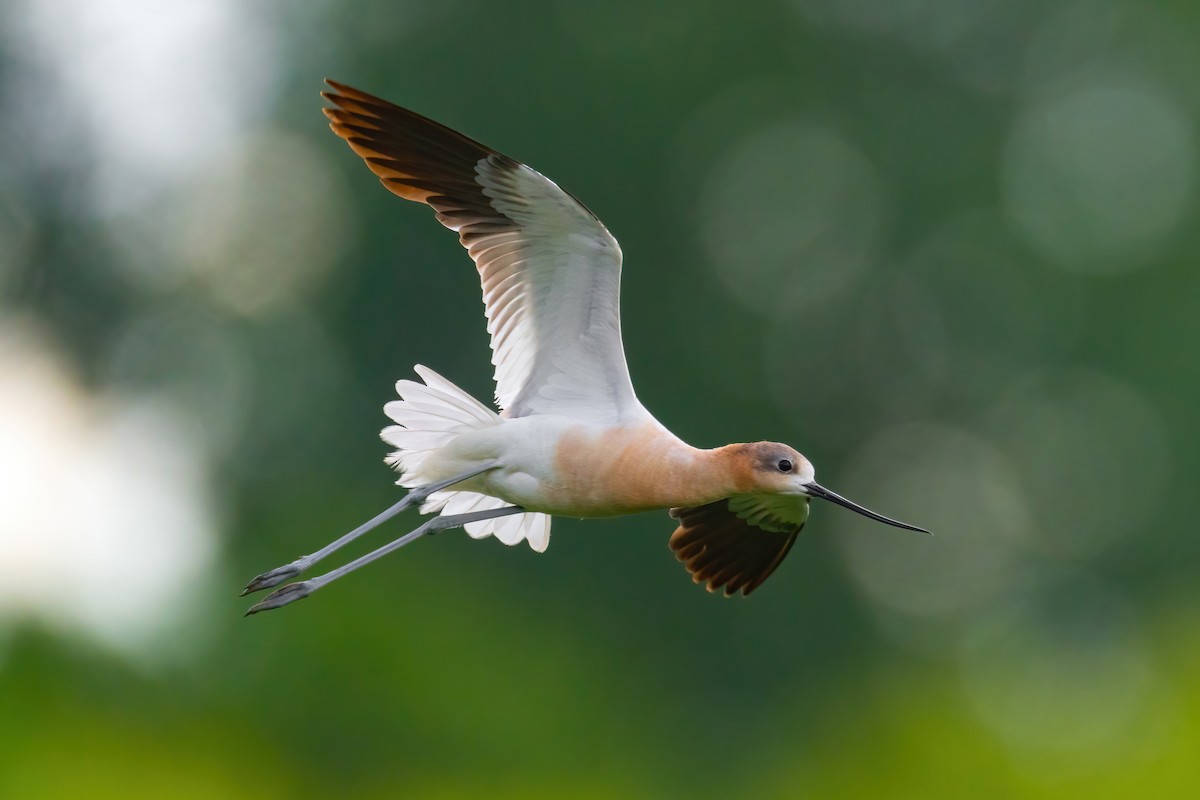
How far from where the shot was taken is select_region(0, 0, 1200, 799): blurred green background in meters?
29.2

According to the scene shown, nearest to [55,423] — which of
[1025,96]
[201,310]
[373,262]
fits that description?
[201,310]

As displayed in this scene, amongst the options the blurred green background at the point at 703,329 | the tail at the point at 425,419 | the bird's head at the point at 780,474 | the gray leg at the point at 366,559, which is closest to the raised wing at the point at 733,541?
the bird's head at the point at 780,474

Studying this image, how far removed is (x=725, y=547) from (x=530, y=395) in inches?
67.3

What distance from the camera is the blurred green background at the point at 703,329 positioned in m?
29.2

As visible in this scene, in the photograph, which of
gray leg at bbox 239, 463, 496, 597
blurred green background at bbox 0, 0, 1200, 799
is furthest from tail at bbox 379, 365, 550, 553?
blurred green background at bbox 0, 0, 1200, 799

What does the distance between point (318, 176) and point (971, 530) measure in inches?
523

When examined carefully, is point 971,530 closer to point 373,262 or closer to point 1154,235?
point 1154,235

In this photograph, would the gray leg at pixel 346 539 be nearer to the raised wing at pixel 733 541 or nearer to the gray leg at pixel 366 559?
the gray leg at pixel 366 559

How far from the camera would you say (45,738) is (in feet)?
62.6

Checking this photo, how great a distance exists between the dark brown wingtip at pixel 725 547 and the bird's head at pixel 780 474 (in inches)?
42.8

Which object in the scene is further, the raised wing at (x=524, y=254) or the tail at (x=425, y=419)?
the tail at (x=425, y=419)

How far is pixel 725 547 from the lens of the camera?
35.9 ft

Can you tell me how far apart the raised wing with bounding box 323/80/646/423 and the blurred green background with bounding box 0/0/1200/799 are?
16.0 m

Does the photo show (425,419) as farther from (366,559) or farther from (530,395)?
(366,559)
